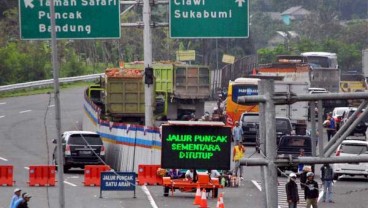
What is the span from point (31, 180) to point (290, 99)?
23.6 metres

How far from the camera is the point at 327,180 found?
3359 cm

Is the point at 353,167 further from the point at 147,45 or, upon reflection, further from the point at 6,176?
the point at 6,176

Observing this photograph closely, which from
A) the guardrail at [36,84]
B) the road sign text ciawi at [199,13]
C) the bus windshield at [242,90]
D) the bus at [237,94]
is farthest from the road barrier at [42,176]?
the guardrail at [36,84]

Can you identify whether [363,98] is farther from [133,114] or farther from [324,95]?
[133,114]

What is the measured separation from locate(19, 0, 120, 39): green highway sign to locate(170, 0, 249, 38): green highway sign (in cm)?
180

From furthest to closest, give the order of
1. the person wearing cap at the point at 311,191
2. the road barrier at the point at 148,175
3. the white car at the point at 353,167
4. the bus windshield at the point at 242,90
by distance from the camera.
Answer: the bus windshield at the point at 242,90 < the white car at the point at 353,167 < the road barrier at the point at 148,175 < the person wearing cap at the point at 311,191

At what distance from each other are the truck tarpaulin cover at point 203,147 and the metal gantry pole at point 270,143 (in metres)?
19.4

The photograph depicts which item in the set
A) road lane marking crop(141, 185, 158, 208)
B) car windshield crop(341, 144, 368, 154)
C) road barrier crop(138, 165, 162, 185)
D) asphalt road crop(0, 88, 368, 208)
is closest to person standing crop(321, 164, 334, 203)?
asphalt road crop(0, 88, 368, 208)

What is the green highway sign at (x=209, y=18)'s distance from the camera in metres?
35.5

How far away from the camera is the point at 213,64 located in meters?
114

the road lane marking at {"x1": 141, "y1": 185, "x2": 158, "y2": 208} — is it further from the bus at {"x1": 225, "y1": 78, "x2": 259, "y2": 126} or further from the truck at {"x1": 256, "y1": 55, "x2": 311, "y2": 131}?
the bus at {"x1": 225, "y1": 78, "x2": 259, "y2": 126}

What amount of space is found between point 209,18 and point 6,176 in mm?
8078

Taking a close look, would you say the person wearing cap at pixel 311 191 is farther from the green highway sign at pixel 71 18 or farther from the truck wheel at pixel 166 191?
the green highway sign at pixel 71 18

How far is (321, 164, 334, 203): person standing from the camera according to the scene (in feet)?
109
